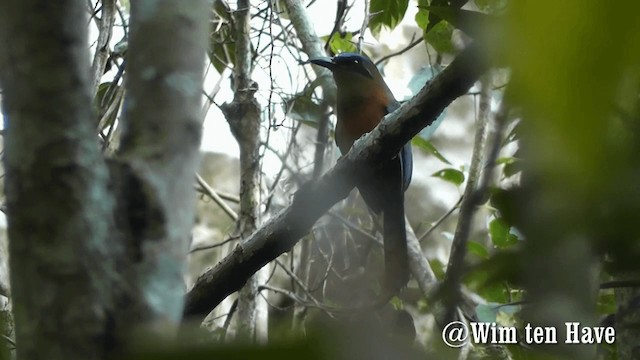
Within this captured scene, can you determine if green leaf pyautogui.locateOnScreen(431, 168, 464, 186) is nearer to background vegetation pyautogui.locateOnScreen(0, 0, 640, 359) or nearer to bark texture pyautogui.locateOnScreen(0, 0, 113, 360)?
background vegetation pyautogui.locateOnScreen(0, 0, 640, 359)

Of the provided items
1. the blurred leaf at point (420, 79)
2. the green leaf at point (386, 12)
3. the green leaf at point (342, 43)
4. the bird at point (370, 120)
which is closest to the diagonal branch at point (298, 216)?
the bird at point (370, 120)

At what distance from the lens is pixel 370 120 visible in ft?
11.4

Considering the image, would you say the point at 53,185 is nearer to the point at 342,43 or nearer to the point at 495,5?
the point at 495,5

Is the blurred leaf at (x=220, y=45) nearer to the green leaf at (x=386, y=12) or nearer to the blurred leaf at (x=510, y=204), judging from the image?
the green leaf at (x=386, y=12)

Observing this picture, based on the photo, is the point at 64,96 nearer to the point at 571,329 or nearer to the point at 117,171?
the point at 117,171

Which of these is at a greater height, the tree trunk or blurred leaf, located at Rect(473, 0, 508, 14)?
the tree trunk

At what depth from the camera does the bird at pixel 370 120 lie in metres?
3.30

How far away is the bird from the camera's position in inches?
130

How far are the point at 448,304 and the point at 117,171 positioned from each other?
1.50 ft

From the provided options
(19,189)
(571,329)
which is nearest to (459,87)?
(19,189)

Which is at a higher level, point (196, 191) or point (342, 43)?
point (342, 43)

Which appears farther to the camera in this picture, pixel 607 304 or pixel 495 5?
pixel 607 304

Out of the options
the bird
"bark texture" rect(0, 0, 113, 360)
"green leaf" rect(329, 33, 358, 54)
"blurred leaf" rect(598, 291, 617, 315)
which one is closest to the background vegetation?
"bark texture" rect(0, 0, 113, 360)

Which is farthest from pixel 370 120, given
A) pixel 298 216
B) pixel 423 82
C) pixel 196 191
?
pixel 196 191
